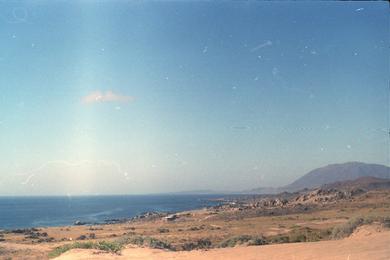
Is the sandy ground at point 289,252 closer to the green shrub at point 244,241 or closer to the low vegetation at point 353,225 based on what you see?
the low vegetation at point 353,225

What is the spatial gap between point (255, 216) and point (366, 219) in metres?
30.1

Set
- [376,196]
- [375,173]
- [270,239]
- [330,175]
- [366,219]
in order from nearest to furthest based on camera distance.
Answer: [366,219], [270,239], [376,196], [375,173], [330,175]

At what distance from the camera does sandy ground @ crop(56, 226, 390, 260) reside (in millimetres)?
13922

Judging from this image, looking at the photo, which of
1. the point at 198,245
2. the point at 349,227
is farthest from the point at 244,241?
the point at 349,227

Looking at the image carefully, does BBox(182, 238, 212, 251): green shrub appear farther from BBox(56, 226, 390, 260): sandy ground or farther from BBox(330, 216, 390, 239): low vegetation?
BBox(330, 216, 390, 239): low vegetation

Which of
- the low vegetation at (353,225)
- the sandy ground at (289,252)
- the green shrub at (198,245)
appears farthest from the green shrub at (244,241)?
the sandy ground at (289,252)

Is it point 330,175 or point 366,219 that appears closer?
point 366,219

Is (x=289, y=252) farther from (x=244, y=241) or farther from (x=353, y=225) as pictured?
(x=244, y=241)

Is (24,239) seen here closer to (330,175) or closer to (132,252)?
(132,252)

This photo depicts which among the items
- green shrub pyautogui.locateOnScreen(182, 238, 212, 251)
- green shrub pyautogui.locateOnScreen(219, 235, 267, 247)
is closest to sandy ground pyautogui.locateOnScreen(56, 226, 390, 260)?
green shrub pyautogui.locateOnScreen(219, 235, 267, 247)

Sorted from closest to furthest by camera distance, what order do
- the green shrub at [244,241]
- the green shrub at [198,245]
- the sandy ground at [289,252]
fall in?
1. the sandy ground at [289,252]
2. the green shrub at [244,241]
3. the green shrub at [198,245]

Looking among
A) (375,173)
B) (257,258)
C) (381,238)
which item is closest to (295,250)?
(257,258)

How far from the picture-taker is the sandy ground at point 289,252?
13922 mm

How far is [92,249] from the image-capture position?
57.0ft
